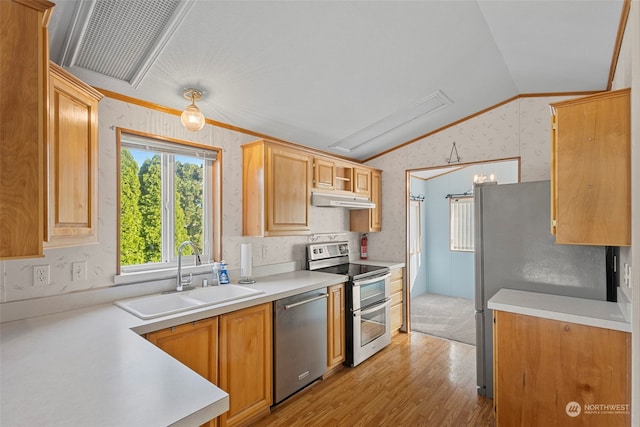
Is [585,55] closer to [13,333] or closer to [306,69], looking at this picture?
[306,69]

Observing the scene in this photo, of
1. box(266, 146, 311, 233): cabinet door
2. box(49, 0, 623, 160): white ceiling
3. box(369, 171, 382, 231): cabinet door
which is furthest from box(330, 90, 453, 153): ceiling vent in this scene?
box(266, 146, 311, 233): cabinet door

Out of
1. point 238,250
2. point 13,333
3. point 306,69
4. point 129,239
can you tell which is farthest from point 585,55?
point 13,333

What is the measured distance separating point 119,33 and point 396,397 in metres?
3.10

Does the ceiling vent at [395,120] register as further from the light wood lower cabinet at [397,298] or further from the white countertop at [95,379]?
the white countertop at [95,379]

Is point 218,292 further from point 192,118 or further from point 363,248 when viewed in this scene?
point 363,248

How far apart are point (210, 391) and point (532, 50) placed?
2.94 m

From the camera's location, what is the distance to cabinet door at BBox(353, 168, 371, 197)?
3799 mm

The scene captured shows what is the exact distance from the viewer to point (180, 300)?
223 centimetres

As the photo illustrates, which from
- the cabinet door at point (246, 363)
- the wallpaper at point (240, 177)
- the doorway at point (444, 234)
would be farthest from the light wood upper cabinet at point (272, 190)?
the doorway at point (444, 234)

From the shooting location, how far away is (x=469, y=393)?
258 centimetres

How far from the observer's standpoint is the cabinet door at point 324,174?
323cm

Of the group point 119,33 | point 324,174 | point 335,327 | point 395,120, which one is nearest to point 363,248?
point 324,174

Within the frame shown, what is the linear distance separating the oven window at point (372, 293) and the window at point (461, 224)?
275cm

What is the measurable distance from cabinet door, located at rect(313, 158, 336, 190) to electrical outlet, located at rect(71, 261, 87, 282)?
202 centimetres
